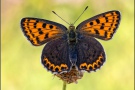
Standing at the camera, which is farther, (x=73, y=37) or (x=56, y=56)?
(x=73, y=37)

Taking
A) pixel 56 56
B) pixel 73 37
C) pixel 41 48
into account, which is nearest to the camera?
pixel 56 56

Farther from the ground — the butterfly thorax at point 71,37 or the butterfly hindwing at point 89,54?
the butterfly thorax at point 71,37

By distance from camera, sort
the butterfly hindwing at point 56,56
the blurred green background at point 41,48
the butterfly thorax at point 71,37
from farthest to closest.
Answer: the blurred green background at point 41,48 < the butterfly thorax at point 71,37 < the butterfly hindwing at point 56,56

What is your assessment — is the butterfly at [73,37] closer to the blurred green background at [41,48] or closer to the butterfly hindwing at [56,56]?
the butterfly hindwing at [56,56]

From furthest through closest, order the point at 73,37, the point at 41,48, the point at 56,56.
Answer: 1. the point at 41,48
2. the point at 73,37
3. the point at 56,56

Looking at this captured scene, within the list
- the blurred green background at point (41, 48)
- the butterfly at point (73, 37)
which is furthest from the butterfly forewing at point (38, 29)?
the blurred green background at point (41, 48)

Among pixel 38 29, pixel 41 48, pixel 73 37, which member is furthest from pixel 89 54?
pixel 41 48

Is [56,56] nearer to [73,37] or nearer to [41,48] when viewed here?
[73,37]
